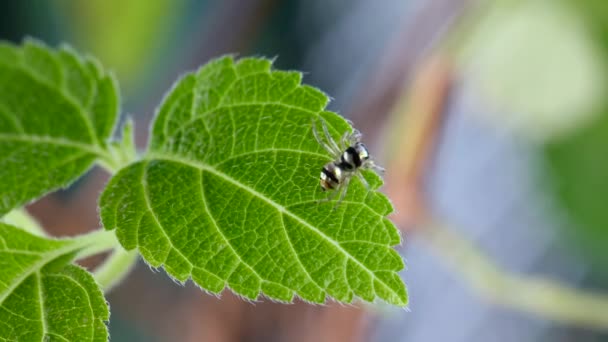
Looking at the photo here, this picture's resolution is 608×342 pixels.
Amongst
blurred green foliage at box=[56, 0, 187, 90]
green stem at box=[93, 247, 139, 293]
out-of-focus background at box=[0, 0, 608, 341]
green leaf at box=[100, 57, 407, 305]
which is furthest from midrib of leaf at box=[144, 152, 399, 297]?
blurred green foliage at box=[56, 0, 187, 90]

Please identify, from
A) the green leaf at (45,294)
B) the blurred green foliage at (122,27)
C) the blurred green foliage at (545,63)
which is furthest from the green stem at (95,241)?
the blurred green foliage at (122,27)

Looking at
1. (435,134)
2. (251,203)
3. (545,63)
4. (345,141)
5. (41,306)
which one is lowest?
(41,306)

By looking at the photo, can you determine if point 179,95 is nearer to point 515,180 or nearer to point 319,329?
point 319,329

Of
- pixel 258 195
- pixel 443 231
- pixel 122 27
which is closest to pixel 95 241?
pixel 258 195

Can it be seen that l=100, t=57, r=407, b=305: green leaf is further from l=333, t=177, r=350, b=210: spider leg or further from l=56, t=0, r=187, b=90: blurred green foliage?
l=56, t=0, r=187, b=90: blurred green foliage

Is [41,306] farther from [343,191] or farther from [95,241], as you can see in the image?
[343,191]

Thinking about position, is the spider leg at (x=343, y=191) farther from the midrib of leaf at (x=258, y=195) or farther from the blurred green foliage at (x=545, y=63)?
the blurred green foliage at (x=545, y=63)
